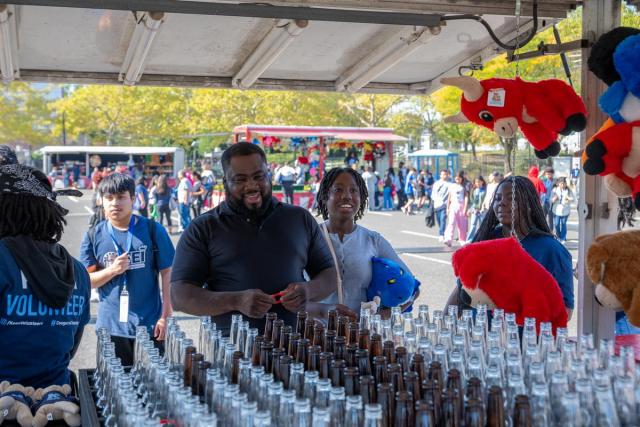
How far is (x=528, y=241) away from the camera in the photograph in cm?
396

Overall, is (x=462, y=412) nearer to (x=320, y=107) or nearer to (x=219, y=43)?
(x=219, y=43)

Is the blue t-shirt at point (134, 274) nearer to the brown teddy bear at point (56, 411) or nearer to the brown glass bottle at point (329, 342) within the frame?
the brown teddy bear at point (56, 411)

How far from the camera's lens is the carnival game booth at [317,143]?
24.2 metres

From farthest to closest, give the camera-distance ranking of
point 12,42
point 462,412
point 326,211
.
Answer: point 326,211 < point 12,42 < point 462,412

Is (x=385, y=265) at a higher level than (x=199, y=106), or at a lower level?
lower

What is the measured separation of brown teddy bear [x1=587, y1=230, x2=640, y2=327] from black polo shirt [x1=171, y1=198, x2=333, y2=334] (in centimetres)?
157

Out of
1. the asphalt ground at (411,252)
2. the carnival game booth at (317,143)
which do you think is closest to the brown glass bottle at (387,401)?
the asphalt ground at (411,252)

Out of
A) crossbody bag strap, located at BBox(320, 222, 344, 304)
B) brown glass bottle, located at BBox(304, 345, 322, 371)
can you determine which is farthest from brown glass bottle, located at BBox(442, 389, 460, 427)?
crossbody bag strap, located at BBox(320, 222, 344, 304)

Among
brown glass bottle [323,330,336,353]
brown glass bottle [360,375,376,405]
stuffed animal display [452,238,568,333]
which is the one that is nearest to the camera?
brown glass bottle [360,375,376,405]

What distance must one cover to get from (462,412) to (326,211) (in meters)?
2.95

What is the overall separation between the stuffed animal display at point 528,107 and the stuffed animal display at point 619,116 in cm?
42

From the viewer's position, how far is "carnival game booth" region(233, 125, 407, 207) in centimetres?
2419

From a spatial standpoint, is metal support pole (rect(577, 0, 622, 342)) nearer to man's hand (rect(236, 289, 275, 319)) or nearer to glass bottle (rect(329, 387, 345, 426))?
man's hand (rect(236, 289, 275, 319))

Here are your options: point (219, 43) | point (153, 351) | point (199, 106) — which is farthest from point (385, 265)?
point (199, 106)
